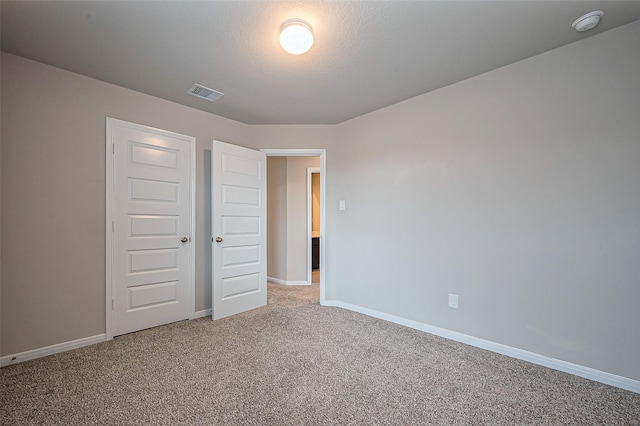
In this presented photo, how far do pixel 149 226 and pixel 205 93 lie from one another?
1538mm

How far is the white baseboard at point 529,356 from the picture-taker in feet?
6.46

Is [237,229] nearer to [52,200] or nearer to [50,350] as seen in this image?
[52,200]

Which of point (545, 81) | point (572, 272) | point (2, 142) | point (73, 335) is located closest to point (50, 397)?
point (73, 335)

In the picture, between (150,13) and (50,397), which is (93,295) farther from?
(150,13)

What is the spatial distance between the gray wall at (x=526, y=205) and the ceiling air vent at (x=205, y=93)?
1.88 meters

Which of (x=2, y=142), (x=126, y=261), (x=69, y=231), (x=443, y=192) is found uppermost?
(x=2, y=142)

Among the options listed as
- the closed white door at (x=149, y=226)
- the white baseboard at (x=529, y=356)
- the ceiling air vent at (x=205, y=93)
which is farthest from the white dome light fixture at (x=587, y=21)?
the closed white door at (x=149, y=226)

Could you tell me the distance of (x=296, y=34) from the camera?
1828 millimetres

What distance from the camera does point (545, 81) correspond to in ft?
7.39

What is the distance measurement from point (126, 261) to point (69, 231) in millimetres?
547

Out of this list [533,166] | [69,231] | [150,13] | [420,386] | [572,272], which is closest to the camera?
[150,13]

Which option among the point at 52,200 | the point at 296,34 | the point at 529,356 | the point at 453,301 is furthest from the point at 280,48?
the point at 529,356

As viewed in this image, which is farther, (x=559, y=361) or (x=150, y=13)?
(x=559, y=361)

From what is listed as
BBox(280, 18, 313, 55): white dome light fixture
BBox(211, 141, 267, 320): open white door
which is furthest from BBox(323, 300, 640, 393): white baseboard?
BBox(280, 18, 313, 55): white dome light fixture
